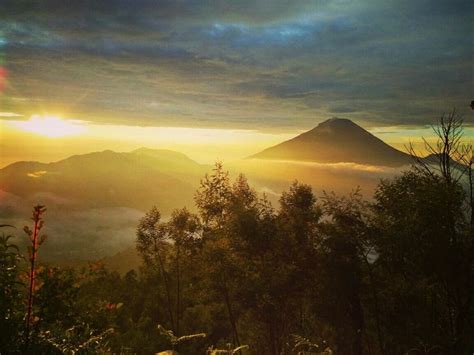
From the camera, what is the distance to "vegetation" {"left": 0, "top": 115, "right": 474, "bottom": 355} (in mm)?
25062

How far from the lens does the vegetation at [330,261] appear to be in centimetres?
2506

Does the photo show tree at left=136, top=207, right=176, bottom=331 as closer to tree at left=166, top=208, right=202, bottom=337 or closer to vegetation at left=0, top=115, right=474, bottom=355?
vegetation at left=0, top=115, right=474, bottom=355

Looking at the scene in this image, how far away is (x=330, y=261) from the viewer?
38344mm

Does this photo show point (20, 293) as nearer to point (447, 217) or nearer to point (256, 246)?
point (447, 217)

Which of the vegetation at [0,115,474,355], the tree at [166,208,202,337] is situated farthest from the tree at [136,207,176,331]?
the tree at [166,208,202,337]

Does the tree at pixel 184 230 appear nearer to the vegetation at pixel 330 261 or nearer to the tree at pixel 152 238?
the vegetation at pixel 330 261

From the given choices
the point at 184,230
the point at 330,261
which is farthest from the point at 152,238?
the point at 330,261

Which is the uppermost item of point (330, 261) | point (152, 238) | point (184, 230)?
point (184, 230)

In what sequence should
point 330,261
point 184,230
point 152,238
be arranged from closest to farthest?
1. point 330,261
2. point 184,230
3. point 152,238

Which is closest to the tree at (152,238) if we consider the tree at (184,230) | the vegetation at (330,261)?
the vegetation at (330,261)

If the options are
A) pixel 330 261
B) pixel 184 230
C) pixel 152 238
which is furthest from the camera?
pixel 152 238

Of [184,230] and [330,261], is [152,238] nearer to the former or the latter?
[184,230]

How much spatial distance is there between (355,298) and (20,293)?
113 ft

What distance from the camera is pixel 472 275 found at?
2559 centimetres
